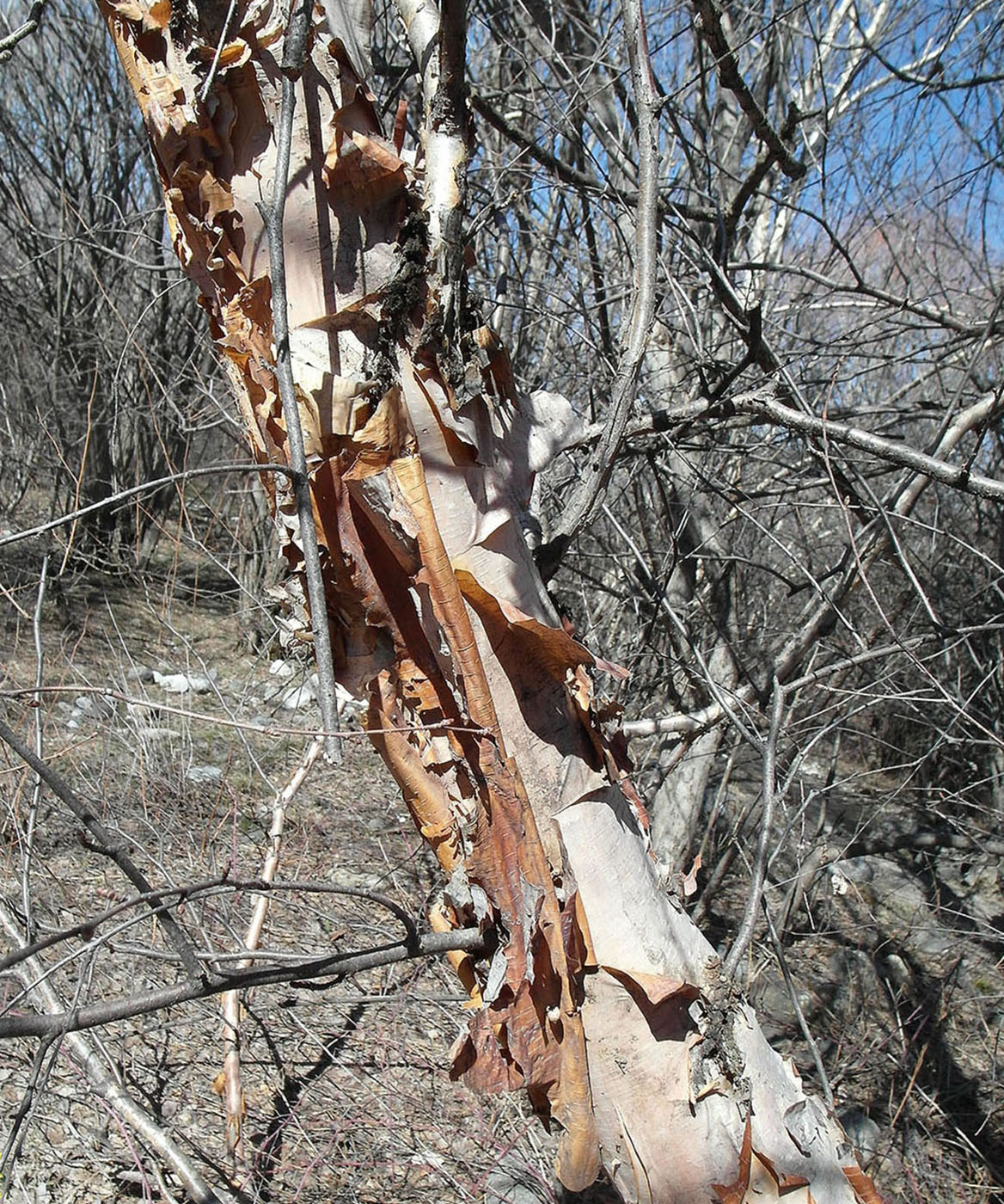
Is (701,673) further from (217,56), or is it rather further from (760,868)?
(217,56)

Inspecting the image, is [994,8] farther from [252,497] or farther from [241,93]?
[252,497]

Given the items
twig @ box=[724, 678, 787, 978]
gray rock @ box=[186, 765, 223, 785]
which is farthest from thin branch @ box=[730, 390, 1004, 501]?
gray rock @ box=[186, 765, 223, 785]

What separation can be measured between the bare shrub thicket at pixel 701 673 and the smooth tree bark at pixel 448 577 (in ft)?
0.61

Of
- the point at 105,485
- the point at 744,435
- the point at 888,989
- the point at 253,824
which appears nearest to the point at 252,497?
the point at 105,485

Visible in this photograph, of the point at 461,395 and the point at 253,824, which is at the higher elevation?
the point at 461,395

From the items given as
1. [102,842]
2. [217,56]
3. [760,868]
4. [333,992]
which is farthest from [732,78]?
[333,992]

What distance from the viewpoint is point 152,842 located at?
10.8ft

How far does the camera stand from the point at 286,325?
37.4 inches

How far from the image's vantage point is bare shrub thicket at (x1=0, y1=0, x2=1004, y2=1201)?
81.8 inches

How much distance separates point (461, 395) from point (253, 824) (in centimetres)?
300

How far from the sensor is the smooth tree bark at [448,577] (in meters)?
1.02

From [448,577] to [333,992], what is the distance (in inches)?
90.2

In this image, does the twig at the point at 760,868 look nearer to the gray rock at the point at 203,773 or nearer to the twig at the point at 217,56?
the twig at the point at 217,56

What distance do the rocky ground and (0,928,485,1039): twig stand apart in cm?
4
